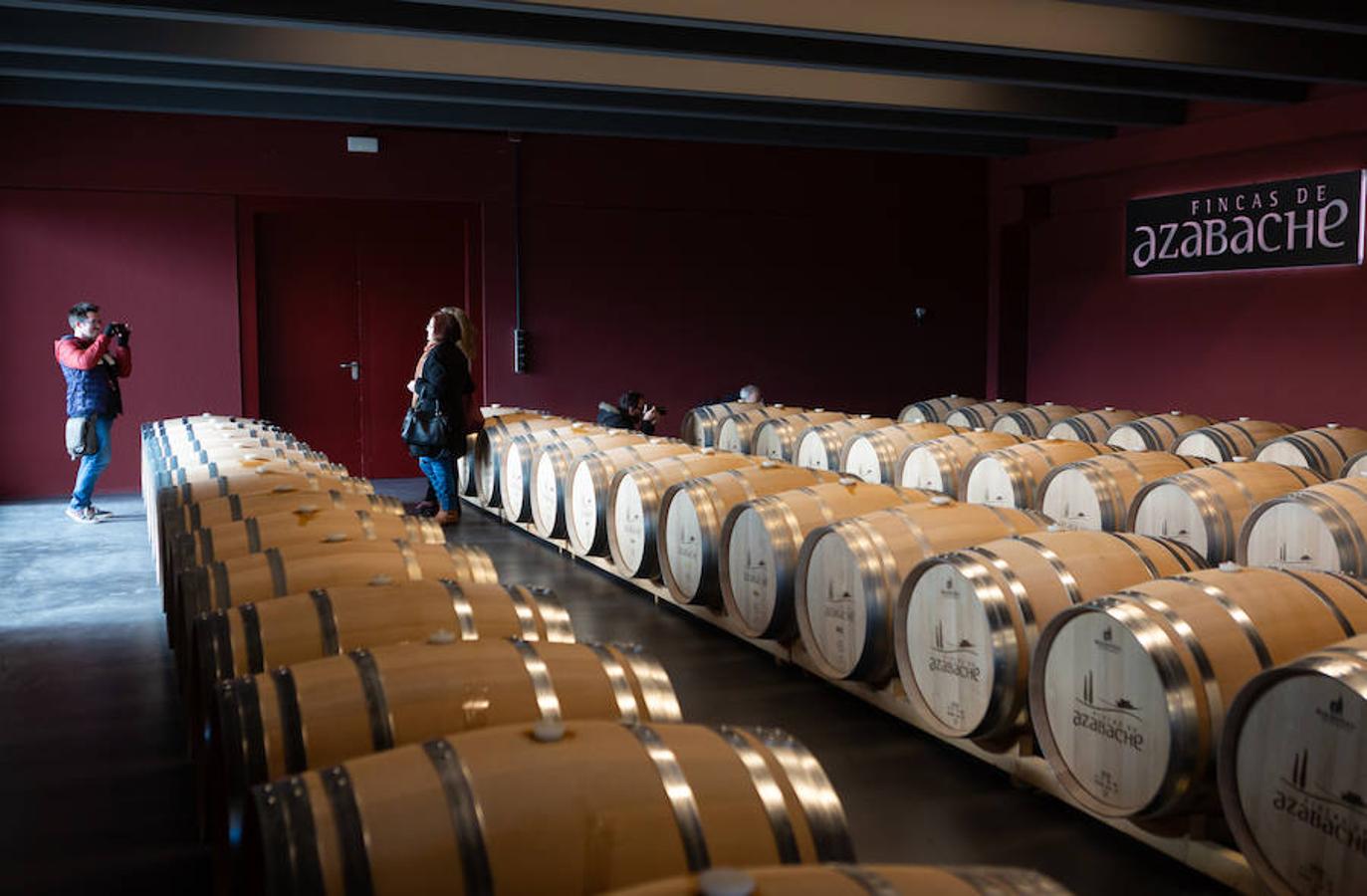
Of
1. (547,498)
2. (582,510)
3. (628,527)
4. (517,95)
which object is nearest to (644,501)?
(628,527)

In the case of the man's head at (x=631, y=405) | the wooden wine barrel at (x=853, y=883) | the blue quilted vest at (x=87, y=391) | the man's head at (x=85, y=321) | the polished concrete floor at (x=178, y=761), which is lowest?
the polished concrete floor at (x=178, y=761)

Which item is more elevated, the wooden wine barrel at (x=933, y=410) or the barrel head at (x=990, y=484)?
the wooden wine barrel at (x=933, y=410)

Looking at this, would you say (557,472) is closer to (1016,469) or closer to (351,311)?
(1016,469)

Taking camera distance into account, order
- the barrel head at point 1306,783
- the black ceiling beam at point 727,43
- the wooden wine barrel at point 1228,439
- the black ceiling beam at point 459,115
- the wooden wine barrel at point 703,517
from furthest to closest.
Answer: the black ceiling beam at point 459,115
the wooden wine barrel at point 1228,439
the black ceiling beam at point 727,43
the wooden wine barrel at point 703,517
the barrel head at point 1306,783

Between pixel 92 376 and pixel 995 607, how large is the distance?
746 centimetres

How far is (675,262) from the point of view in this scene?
1289 cm

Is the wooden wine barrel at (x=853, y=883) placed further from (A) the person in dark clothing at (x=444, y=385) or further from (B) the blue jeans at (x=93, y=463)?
(B) the blue jeans at (x=93, y=463)

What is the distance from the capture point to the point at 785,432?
9594mm

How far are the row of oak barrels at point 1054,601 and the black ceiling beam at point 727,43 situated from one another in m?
3.63

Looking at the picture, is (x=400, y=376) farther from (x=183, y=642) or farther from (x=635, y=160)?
(x=183, y=642)

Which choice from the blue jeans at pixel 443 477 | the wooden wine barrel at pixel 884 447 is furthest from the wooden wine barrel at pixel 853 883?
the blue jeans at pixel 443 477

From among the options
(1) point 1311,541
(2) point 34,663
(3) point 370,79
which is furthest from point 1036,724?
(3) point 370,79

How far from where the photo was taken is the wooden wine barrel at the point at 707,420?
35.2 feet

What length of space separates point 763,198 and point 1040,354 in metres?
3.70
